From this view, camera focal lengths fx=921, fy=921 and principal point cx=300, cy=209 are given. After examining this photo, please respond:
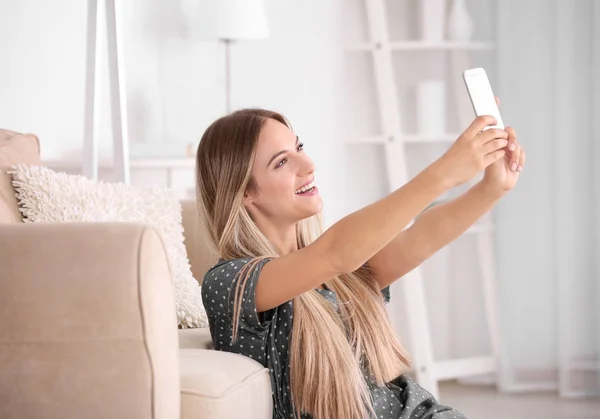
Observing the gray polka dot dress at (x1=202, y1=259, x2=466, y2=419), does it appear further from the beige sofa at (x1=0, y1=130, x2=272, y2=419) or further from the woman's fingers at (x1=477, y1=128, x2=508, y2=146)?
the woman's fingers at (x1=477, y1=128, x2=508, y2=146)

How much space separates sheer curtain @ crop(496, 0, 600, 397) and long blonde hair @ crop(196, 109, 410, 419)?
1602 mm

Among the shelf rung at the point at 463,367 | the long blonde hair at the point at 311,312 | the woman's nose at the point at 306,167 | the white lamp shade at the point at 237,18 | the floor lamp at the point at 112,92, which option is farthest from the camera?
the shelf rung at the point at 463,367

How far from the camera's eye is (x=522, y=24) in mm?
3148

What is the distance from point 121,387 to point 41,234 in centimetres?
24

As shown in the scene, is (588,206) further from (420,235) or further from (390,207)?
(390,207)

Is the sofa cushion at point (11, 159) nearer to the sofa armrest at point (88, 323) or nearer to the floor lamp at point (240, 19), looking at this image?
the sofa armrest at point (88, 323)

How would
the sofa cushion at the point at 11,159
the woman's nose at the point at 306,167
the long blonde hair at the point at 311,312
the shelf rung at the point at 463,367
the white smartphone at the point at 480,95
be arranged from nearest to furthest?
the white smartphone at the point at 480,95, the long blonde hair at the point at 311,312, the woman's nose at the point at 306,167, the sofa cushion at the point at 11,159, the shelf rung at the point at 463,367

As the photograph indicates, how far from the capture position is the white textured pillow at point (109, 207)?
1.76m

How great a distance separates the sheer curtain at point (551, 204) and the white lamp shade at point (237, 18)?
0.84m

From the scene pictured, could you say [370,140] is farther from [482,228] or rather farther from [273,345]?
[273,345]

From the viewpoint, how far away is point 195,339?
5.57 ft

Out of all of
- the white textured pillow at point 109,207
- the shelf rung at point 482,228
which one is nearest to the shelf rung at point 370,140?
the shelf rung at point 482,228

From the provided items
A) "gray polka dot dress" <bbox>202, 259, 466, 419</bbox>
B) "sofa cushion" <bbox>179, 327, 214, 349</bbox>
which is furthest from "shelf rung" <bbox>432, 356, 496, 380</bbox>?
"gray polka dot dress" <bbox>202, 259, 466, 419</bbox>

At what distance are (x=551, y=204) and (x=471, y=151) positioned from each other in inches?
76.6
